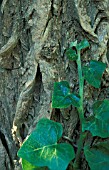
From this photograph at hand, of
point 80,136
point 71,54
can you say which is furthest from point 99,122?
point 71,54

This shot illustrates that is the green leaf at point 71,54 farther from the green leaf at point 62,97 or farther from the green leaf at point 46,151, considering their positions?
the green leaf at point 46,151

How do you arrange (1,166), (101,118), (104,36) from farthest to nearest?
(1,166)
(104,36)
(101,118)

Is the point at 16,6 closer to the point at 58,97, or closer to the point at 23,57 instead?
the point at 23,57

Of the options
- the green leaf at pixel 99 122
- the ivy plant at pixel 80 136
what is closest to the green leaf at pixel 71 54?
the ivy plant at pixel 80 136

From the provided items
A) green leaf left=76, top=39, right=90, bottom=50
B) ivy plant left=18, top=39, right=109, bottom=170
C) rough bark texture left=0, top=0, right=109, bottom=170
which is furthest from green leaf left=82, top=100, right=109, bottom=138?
green leaf left=76, top=39, right=90, bottom=50

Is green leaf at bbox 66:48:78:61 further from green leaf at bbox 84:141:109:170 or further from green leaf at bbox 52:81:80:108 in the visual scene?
green leaf at bbox 84:141:109:170

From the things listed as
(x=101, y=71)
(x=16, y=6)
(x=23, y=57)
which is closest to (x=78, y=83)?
(x=101, y=71)

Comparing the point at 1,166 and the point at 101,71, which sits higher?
the point at 101,71
